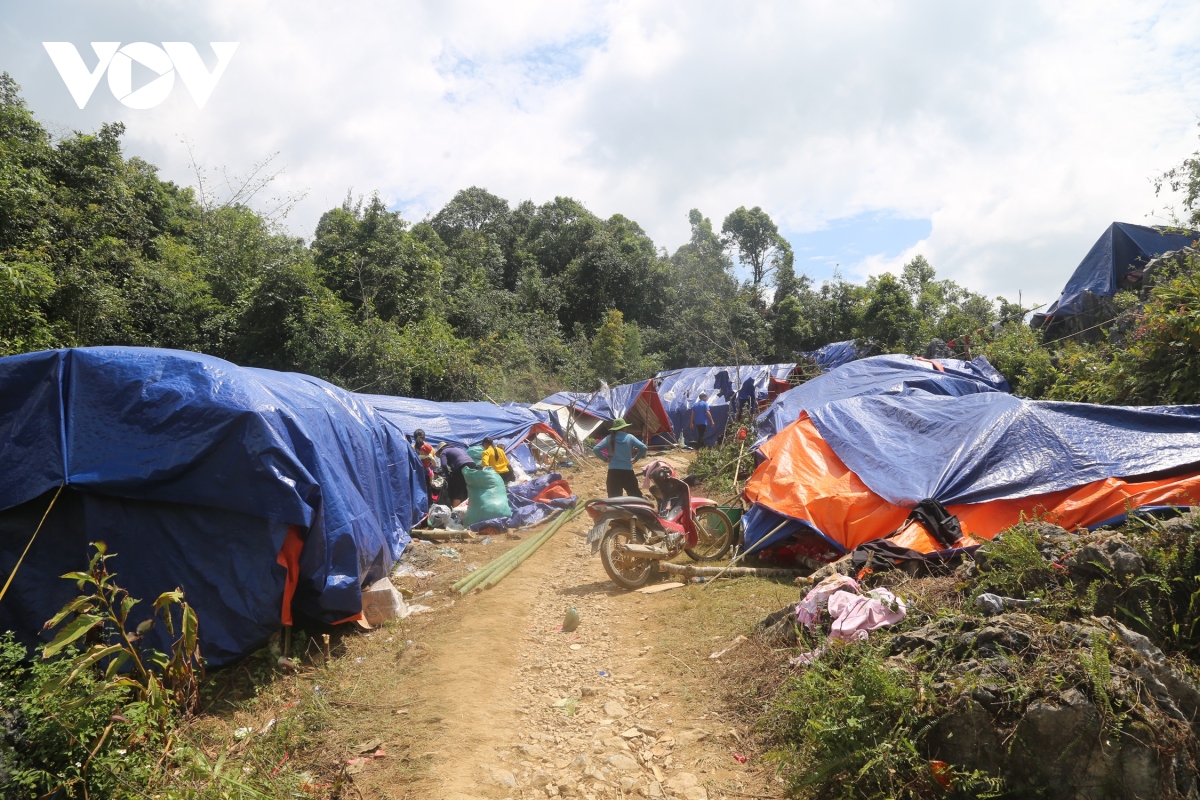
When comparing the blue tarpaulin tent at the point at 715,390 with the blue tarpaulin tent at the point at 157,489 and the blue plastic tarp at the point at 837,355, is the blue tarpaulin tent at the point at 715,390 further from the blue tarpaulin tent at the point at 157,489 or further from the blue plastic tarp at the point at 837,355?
the blue tarpaulin tent at the point at 157,489

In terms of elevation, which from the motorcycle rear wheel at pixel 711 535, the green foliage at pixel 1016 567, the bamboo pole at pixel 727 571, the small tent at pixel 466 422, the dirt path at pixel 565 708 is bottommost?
the dirt path at pixel 565 708

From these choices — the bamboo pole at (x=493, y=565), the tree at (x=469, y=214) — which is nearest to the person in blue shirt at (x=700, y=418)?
the bamboo pole at (x=493, y=565)

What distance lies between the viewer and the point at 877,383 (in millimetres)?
10617

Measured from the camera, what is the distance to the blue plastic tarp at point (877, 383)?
10.2 metres

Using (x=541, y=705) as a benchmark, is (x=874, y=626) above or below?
above

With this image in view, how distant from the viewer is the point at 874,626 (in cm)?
388

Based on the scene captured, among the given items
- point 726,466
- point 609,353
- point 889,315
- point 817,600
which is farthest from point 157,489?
point 889,315

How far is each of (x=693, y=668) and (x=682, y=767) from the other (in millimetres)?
1119

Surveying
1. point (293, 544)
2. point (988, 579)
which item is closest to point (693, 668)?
point (988, 579)

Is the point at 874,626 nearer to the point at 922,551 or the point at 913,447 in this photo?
the point at 922,551

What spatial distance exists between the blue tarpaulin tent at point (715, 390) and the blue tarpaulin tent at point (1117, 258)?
664cm

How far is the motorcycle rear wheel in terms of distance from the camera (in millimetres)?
7242

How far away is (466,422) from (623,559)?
603 centimetres

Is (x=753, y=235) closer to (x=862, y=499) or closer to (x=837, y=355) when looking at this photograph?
(x=837, y=355)
